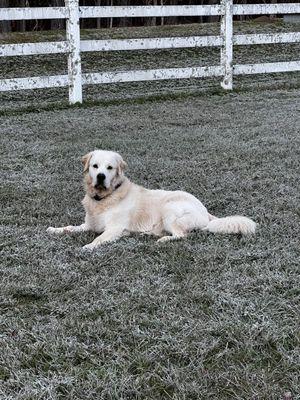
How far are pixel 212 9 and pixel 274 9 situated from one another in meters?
1.69

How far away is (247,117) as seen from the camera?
7.77 metres

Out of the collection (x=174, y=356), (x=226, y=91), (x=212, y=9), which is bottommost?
(x=174, y=356)

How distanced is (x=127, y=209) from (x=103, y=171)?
286 millimetres

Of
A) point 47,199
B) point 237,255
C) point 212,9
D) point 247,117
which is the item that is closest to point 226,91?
point 212,9

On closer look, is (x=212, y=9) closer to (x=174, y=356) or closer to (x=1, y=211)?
(x=1, y=211)

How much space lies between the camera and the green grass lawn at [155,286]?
2064mm

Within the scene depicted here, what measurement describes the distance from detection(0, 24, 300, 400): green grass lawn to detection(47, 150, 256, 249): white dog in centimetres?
11

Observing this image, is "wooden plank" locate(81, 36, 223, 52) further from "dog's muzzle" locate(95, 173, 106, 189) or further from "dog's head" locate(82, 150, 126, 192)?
"dog's muzzle" locate(95, 173, 106, 189)

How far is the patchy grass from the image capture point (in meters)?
2.06

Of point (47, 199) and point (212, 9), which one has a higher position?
point (212, 9)

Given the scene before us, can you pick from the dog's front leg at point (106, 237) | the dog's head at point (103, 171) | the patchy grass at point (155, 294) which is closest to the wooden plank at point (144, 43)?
the patchy grass at point (155, 294)

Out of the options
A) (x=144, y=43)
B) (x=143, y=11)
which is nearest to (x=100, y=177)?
(x=144, y=43)

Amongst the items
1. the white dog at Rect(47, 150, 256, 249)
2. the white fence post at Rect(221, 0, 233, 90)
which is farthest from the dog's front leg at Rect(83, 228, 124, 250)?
the white fence post at Rect(221, 0, 233, 90)

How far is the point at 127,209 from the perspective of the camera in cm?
370
